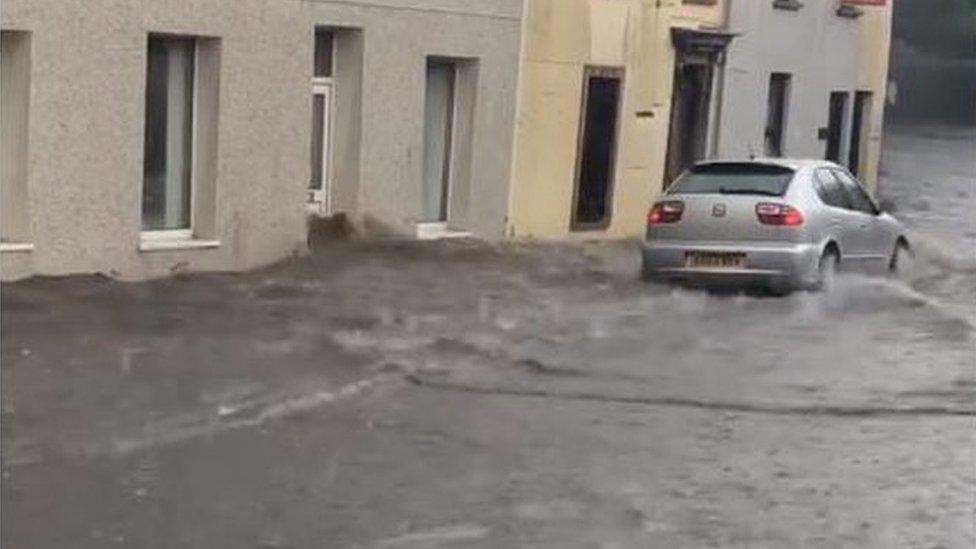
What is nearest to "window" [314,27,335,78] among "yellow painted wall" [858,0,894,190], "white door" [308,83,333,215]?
"white door" [308,83,333,215]

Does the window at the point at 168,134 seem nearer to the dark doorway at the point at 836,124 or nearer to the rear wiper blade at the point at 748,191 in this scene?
the rear wiper blade at the point at 748,191

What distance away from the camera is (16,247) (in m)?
17.6

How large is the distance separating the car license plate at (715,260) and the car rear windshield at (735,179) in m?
0.67

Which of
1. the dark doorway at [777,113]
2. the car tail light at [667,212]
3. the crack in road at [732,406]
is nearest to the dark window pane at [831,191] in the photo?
the car tail light at [667,212]

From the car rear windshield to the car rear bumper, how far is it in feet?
1.94

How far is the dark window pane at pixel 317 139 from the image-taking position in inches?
861

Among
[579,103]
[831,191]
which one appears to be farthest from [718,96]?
[831,191]

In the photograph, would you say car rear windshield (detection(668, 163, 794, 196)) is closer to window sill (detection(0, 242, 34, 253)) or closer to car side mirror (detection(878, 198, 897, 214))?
window sill (detection(0, 242, 34, 253))

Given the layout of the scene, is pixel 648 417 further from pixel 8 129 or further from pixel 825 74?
pixel 825 74

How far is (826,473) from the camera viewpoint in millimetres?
11070

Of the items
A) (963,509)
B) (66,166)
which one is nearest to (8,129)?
(66,166)

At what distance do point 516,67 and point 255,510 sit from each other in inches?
629

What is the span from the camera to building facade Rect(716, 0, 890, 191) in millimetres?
31703

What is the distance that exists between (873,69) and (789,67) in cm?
485
